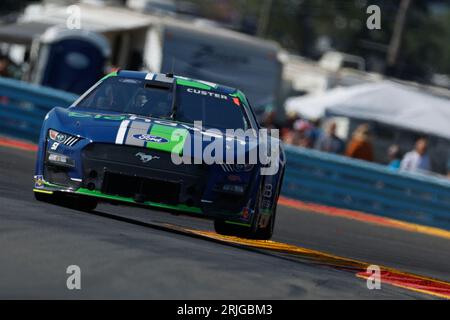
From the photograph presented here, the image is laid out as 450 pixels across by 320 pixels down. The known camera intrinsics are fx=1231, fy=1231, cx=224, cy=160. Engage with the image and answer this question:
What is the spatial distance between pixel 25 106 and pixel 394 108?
8.74 metres

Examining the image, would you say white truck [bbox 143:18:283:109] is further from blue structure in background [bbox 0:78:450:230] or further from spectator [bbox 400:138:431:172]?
blue structure in background [bbox 0:78:450:230]

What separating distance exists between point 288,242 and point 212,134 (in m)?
2.09

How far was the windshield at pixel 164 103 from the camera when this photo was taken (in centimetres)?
1046

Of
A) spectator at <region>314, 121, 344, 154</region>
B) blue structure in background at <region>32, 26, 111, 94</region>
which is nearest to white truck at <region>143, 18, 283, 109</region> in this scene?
blue structure in background at <region>32, 26, 111, 94</region>

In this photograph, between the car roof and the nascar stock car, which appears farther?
the car roof

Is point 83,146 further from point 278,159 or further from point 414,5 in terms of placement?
point 414,5

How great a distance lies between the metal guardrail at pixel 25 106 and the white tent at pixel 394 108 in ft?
24.5

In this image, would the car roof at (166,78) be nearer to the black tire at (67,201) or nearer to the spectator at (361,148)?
the black tire at (67,201)

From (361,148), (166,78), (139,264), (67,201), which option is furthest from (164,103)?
(361,148)

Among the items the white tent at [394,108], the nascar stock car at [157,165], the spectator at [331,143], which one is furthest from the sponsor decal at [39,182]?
the white tent at [394,108]

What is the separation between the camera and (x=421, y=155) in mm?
20719

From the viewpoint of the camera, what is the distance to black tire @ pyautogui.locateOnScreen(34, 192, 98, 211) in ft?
33.1

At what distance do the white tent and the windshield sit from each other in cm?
1423

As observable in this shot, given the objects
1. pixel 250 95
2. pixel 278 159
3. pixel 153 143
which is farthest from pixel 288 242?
pixel 250 95
